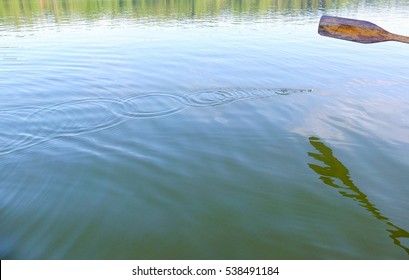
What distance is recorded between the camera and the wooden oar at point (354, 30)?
24.1ft

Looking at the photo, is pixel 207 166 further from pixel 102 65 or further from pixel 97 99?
pixel 102 65

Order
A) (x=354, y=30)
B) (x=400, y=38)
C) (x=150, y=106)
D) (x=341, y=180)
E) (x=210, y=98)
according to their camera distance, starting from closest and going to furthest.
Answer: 1. (x=400, y=38)
2. (x=341, y=180)
3. (x=354, y=30)
4. (x=150, y=106)
5. (x=210, y=98)

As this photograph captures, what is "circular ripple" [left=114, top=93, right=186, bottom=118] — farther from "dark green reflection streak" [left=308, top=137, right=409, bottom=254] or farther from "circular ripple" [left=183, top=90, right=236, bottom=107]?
"dark green reflection streak" [left=308, top=137, right=409, bottom=254]

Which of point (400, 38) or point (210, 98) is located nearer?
point (400, 38)

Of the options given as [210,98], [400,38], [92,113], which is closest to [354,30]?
[400,38]

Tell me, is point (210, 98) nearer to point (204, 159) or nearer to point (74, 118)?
point (204, 159)

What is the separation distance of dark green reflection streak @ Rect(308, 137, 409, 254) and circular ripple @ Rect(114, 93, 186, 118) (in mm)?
4309

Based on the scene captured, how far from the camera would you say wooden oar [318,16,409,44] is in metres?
7.36

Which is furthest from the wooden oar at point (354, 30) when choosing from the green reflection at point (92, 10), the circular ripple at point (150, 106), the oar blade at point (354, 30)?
the green reflection at point (92, 10)

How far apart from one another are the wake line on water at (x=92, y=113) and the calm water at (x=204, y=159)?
0.06 meters

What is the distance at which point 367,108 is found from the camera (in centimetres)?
1089

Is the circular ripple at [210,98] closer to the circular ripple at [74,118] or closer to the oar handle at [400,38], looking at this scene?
the circular ripple at [74,118]

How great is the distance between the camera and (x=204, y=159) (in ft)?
25.6

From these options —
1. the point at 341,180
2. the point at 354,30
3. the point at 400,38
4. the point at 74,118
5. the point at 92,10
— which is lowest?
the point at 341,180
